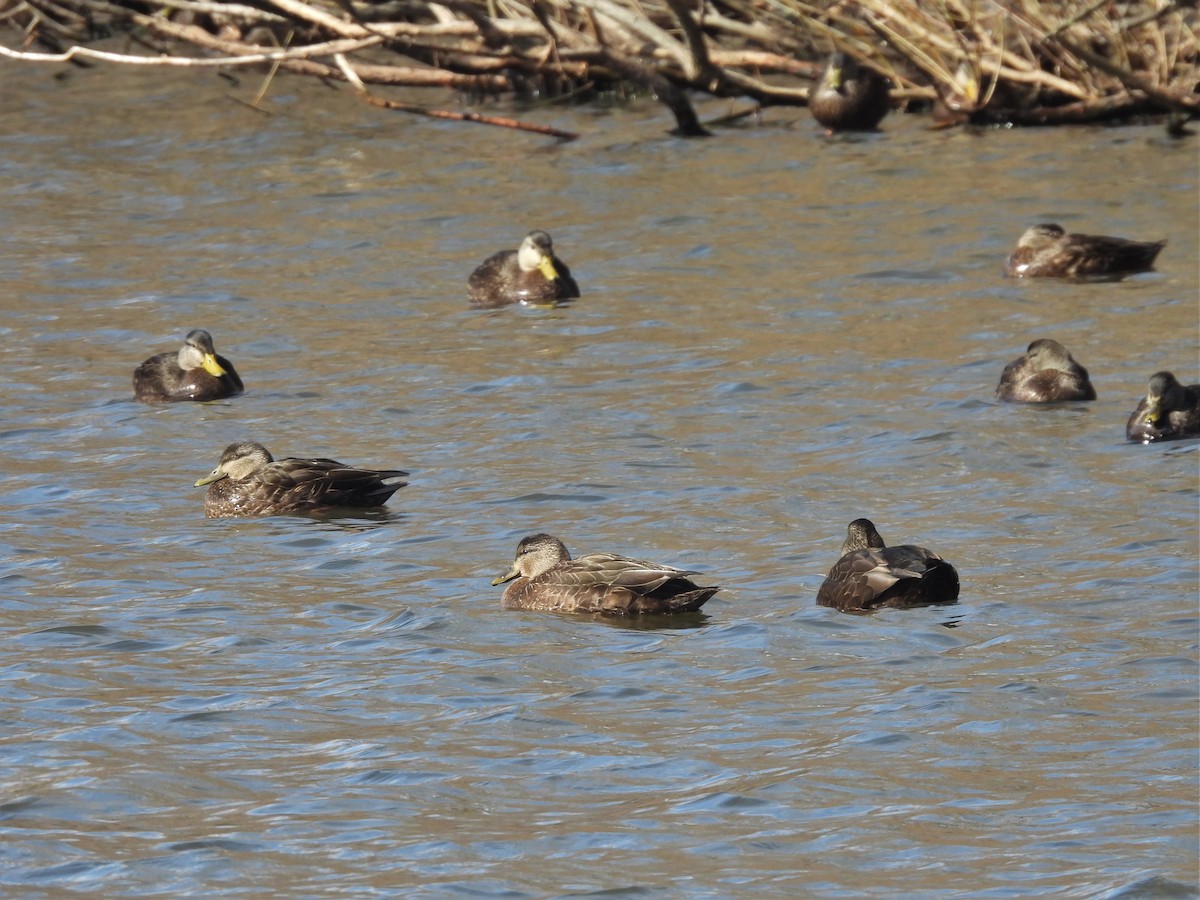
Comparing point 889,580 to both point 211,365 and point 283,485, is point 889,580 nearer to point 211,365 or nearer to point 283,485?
point 283,485

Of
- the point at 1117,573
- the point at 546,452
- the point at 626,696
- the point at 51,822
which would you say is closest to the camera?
the point at 51,822

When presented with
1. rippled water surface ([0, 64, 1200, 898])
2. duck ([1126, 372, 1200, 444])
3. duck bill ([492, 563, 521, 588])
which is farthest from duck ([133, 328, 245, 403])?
duck ([1126, 372, 1200, 444])

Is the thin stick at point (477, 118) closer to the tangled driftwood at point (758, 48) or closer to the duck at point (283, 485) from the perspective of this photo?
the tangled driftwood at point (758, 48)

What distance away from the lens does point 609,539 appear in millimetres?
11242

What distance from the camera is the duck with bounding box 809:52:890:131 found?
2428 cm

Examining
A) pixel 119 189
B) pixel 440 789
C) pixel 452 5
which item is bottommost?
pixel 440 789

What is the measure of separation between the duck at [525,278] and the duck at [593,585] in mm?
7528

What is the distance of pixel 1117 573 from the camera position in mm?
10234

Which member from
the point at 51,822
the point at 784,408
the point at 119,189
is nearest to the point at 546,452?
the point at 784,408

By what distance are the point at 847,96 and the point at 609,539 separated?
13993mm

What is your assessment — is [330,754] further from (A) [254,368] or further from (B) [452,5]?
(B) [452,5]

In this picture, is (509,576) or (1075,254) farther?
(1075,254)

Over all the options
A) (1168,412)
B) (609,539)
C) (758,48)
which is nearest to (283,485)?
(609,539)

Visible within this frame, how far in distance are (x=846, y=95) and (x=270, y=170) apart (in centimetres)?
622
